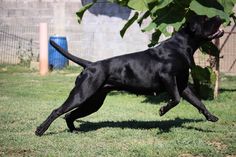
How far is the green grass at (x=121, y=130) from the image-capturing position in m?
5.24

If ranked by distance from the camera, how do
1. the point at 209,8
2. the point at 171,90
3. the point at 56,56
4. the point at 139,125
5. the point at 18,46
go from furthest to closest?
the point at 18,46
the point at 56,56
the point at 139,125
the point at 209,8
the point at 171,90

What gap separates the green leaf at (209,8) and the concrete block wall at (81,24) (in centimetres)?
904

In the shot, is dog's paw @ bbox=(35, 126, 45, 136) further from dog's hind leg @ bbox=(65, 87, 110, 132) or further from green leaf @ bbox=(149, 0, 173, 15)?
green leaf @ bbox=(149, 0, 173, 15)

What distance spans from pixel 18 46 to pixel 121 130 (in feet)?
41.1

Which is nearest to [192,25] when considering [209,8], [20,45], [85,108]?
[209,8]

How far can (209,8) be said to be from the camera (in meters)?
6.66

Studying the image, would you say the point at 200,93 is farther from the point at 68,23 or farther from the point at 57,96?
the point at 68,23

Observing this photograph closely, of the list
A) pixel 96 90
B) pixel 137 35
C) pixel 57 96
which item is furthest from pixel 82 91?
pixel 137 35

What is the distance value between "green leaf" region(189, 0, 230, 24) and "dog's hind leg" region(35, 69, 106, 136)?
5.38ft

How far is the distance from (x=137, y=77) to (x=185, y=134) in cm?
95

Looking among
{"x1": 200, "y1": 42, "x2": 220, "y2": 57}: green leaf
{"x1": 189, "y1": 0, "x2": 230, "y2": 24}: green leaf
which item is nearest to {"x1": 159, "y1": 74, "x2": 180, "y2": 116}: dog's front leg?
{"x1": 189, "y1": 0, "x2": 230, "y2": 24}: green leaf

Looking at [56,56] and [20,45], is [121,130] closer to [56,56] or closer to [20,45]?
[56,56]

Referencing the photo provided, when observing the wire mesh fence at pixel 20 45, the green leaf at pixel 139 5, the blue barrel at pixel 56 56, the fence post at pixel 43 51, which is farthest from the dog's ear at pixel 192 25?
the wire mesh fence at pixel 20 45

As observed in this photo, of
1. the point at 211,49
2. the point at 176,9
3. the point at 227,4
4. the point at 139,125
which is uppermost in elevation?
the point at 227,4
